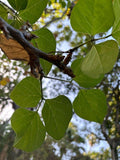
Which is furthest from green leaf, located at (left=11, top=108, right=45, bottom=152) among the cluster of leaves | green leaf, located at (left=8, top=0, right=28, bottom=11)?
green leaf, located at (left=8, top=0, right=28, bottom=11)

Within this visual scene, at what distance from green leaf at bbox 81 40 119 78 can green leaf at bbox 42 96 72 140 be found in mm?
61

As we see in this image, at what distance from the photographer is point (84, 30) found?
0.41ft

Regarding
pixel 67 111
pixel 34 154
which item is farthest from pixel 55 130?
pixel 34 154

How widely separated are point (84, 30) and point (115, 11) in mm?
25

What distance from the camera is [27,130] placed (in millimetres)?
166

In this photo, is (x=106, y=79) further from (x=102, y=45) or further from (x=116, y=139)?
(x=102, y=45)

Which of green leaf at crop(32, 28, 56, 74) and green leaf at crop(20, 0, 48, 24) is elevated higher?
green leaf at crop(20, 0, 48, 24)

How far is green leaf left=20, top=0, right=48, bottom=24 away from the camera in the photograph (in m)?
0.16

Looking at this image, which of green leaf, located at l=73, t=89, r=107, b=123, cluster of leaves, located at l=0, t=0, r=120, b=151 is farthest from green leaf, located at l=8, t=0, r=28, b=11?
green leaf, located at l=73, t=89, r=107, b=123

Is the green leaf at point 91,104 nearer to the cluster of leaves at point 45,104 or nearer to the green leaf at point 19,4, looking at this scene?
the cluster of leaves at point 45,104

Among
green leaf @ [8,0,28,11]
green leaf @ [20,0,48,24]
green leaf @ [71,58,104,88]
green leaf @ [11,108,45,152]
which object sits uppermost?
green leaf @ [8,0,28,11]

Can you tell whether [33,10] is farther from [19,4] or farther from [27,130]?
[27,130]

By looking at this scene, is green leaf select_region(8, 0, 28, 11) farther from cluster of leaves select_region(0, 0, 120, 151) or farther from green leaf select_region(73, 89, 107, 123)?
green leaf select_region(73, 89, 107, 123)

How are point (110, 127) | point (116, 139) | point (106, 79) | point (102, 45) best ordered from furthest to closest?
point (106, 79)
point (110, 127)
point (116, 139)
point (102, 45)
